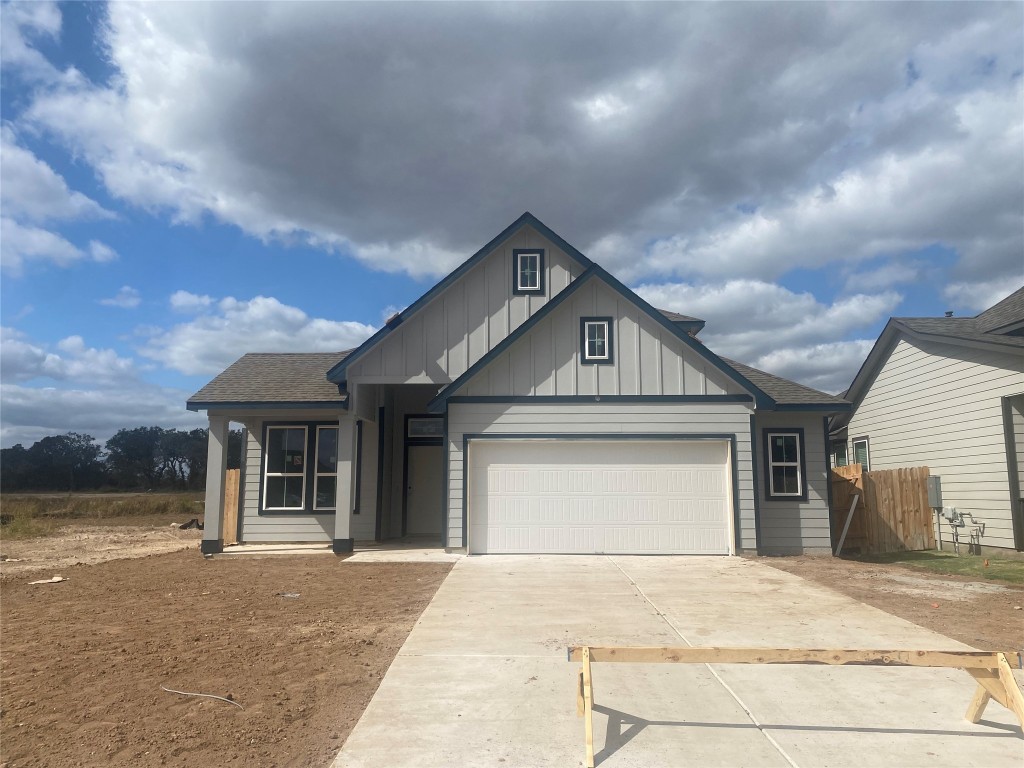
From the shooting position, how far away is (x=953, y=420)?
15.0m

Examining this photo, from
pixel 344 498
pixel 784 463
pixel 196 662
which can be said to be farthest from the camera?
pixel 784 463

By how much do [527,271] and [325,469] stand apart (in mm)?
6444

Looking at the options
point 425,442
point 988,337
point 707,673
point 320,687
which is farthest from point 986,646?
point 425,442

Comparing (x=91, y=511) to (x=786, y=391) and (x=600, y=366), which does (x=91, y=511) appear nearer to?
(x=600, y=366)

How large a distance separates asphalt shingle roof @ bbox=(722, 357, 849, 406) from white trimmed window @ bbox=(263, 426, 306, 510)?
9560 mm

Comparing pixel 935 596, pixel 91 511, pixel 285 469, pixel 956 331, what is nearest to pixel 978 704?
pixel 935 596

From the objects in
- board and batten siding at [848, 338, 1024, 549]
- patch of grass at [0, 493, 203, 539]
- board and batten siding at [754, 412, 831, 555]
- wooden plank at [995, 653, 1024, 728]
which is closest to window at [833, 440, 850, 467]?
board and batten siding at [848, 338, 1024, 549]

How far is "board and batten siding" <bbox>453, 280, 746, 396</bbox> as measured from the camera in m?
13.5

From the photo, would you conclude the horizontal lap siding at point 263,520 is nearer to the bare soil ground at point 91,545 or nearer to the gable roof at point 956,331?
the bare soil ground at point 91,545

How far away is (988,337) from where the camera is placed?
13641 millimetres

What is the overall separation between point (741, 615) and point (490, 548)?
6108 millimetres

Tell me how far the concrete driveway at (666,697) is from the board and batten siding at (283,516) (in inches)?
287

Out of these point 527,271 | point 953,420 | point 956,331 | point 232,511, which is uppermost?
point 527,271


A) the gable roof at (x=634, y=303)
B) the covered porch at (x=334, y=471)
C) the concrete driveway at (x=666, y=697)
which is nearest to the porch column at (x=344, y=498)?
the covered porch at (x=334, y=471)
